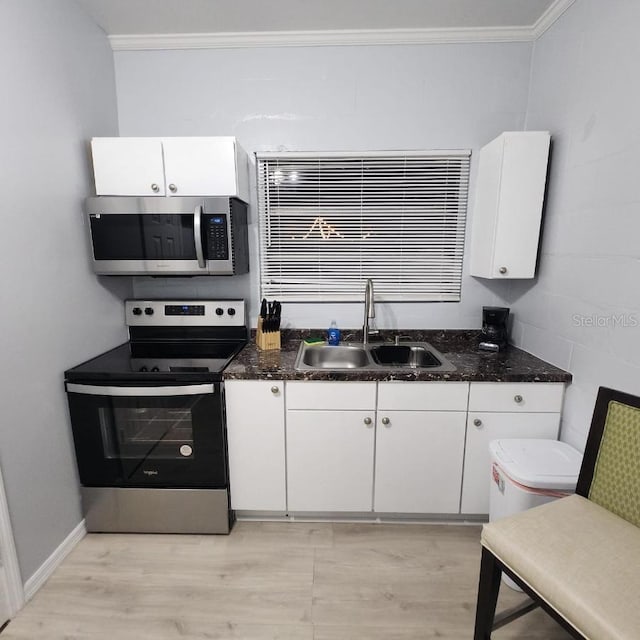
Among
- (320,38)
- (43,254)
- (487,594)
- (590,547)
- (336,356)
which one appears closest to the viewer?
(590,547)

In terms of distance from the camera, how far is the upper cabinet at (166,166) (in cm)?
174

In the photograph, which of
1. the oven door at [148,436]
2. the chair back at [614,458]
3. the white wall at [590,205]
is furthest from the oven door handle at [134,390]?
the white wall at [590,205]

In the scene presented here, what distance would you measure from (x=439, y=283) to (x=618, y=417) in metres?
1.22

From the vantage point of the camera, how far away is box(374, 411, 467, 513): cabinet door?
1746mm

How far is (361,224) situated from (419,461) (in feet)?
4.62

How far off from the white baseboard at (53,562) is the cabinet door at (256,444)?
0.77m

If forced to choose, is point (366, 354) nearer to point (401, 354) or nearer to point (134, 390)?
point (401, 354)

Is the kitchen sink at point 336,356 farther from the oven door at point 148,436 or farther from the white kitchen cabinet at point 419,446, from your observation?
the oven door at point 148,436

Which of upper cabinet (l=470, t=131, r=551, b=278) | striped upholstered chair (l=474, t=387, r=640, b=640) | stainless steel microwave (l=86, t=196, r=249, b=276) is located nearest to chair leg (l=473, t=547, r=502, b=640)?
striped upholstered chair (l=474, t=387, r=640, b=640)

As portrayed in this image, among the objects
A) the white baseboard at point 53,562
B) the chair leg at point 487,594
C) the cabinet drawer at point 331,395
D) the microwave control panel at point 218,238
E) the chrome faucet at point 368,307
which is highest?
the microwave control panel at point 218,238

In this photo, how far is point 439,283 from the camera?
2.25 metres

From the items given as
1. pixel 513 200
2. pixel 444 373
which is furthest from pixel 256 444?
pixel 513 200

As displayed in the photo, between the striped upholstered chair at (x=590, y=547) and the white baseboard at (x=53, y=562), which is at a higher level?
the striped upholstered chair at (x=590, y=547)

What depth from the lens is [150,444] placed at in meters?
1.74
